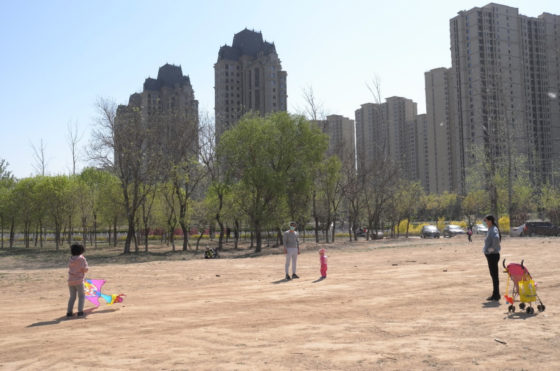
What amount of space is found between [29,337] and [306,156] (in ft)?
104

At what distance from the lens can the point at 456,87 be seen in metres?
92.3

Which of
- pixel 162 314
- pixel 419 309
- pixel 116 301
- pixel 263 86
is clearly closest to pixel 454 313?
pixel 419 309

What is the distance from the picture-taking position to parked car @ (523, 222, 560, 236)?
44531 millimetres

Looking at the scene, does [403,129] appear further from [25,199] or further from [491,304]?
[491,304]

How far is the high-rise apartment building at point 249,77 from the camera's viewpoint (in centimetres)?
12400

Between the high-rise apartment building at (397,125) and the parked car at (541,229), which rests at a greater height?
the high-rise apartment building at (397,125)

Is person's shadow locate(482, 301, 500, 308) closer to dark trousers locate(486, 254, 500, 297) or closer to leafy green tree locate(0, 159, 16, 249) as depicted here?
dark trousers locate(486, 254, 500, 297)

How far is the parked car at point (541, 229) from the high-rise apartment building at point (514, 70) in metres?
38.5

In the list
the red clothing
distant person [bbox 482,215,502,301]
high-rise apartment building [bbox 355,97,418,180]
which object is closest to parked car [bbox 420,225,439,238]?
the red clothing

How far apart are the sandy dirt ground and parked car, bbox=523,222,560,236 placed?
33.4 meters

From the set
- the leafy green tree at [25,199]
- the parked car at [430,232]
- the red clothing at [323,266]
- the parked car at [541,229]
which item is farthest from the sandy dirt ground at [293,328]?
the parked car at [430,232]

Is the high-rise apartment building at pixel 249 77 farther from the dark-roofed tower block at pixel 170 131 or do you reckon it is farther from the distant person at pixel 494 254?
the distant person at pixel 494 254

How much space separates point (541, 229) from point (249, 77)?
9409 centimetres

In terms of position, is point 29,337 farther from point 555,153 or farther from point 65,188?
point 555,153
